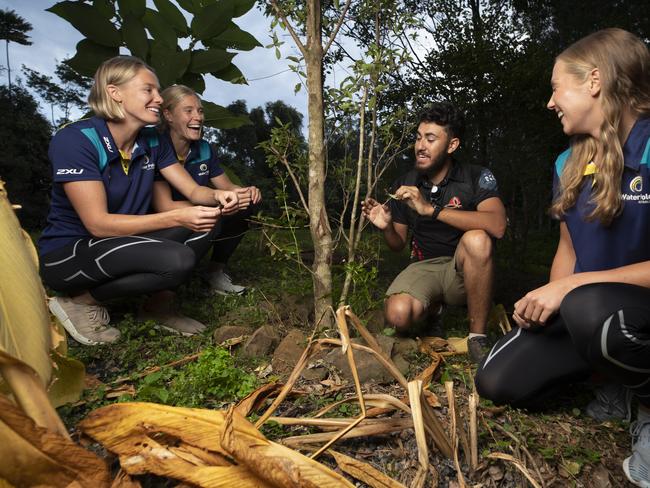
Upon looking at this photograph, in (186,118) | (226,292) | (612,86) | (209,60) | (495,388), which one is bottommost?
(495,388)

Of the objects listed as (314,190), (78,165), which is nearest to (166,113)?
(78,165)

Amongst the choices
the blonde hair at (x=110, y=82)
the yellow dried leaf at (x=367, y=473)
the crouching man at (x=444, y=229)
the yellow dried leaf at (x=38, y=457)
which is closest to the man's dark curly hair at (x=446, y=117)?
the crouching man at (x=444, y=229)

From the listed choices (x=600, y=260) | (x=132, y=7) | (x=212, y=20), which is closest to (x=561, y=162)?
(x=600, y=260)

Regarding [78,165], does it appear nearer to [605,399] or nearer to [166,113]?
[166,113]

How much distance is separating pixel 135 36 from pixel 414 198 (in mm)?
2584

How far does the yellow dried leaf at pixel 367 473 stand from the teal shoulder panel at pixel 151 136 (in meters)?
2.48

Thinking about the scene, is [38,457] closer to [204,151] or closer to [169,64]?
[204,151]

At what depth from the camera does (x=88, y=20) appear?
3.71m

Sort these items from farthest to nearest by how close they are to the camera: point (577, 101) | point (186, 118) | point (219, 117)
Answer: point (219, 117)
point (186, 118)
point (577, 101)

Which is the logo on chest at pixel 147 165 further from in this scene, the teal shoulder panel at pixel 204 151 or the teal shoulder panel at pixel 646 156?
the teal shoulder panel at pixel 646 156

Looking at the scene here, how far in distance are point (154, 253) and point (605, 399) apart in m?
2.39

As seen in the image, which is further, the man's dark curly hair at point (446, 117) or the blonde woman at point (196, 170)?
the blonde woman at point (196, 170)

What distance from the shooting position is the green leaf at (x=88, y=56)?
3787 mm

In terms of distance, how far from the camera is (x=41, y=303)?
1259mm
